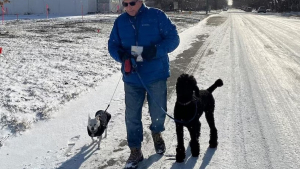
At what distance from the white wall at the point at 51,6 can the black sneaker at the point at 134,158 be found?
44.6 meters

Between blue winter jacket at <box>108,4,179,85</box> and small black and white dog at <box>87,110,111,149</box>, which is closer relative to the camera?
blue winter jacket at <box>108,4,179,85</box>

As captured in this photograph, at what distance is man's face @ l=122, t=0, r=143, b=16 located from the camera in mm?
3213

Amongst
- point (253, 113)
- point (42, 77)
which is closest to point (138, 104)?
point (253, 113)

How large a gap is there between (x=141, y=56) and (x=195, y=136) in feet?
3.85

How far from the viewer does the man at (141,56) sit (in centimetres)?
329

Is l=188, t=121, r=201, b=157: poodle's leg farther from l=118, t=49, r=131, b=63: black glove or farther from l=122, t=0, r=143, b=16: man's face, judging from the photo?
l=122, t=0, r=143, b=16: man's face

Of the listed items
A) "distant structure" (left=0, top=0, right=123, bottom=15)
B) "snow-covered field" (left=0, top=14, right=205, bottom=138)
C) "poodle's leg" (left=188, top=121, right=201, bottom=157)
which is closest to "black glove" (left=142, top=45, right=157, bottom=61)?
"poodle's leg" (left=188, top=121, right=201, bottom=157)

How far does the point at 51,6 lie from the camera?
45.9 metres

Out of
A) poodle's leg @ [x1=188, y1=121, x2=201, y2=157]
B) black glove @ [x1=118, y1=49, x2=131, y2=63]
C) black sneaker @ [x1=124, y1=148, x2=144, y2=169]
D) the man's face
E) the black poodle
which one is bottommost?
black sneaker @ [x1=124, y1=148, x2=144, y2=169]

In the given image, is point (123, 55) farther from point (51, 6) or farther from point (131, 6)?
point (51, 6)

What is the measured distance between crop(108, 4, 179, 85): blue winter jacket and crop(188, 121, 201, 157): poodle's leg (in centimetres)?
66

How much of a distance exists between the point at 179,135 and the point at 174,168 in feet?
1.28

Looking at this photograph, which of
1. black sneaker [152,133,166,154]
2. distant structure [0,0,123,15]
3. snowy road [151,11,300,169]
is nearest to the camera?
snowy road [151,11,300,169]

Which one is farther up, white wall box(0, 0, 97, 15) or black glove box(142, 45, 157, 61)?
white wall box(0, 0, 97, 15)
